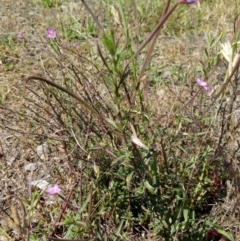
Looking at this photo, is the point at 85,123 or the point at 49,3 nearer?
the point at 85,123

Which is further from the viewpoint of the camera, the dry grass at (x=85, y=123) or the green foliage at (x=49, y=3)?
the green foliage at (x=49, y=3)

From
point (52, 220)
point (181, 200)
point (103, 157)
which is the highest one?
point (103, 157)

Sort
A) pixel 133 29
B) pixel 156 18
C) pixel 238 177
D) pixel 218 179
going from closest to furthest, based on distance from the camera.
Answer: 1. pixel 238 177
2. pixel 218 179
3. pixel 133 29
4. pixel 156 18

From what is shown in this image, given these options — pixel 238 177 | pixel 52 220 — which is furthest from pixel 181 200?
pixel 52 220

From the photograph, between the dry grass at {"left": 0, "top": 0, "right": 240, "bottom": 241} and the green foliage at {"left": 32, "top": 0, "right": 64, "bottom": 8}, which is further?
the green foliage at {"left": 32, "top": 0, "right": 64, "bottom": 8}

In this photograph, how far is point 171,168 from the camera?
1.64 meters

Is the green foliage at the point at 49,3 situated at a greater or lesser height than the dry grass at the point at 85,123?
greater

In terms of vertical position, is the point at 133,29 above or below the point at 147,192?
above

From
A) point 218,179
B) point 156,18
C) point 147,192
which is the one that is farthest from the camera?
point 156,18

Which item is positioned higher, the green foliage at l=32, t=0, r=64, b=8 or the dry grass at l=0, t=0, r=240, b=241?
the green foliage at l=32, t=0, r=64, b=8

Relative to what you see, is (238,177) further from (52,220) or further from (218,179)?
(52,220)

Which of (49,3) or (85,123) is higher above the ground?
(49,3)

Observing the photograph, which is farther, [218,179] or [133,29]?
[133,29]

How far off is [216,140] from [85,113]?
489 millimetres
